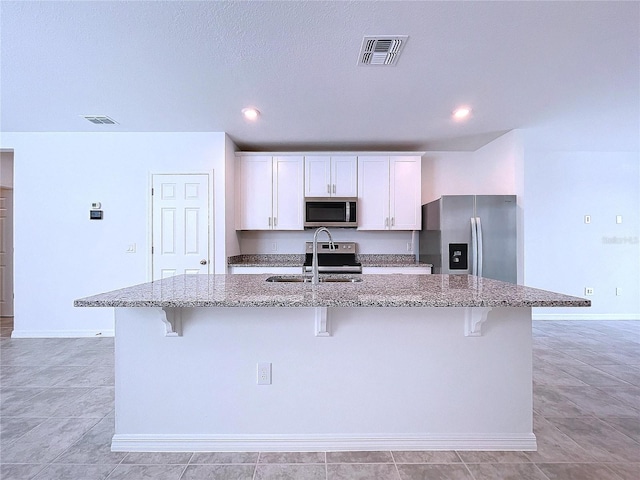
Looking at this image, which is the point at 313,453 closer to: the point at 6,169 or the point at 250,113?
the point at 250,113

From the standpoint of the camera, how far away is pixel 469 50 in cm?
199

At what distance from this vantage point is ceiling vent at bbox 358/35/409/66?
186 centimetres

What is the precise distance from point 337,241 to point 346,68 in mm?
2467

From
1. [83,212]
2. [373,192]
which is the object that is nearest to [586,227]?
[373,192]

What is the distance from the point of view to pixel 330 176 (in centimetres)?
392

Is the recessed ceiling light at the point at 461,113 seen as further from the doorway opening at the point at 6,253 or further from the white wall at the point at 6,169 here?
the doorway opening at the point at 6,253

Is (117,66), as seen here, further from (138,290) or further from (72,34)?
(138,290)

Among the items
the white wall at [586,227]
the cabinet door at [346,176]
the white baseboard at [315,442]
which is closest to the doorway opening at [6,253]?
the white baseboard at [315,442]

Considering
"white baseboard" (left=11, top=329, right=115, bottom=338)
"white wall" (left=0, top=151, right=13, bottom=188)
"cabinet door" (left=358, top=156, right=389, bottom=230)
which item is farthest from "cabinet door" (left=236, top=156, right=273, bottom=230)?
"white wall" (left=0, top=151, right=13, bottom=188)

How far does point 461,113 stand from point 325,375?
2.75 m

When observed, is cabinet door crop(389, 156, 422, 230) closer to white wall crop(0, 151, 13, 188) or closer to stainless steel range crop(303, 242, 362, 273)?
stainless steel range crop(303, 242, 362, 273)

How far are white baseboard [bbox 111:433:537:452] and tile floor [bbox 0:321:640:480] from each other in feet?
0.11

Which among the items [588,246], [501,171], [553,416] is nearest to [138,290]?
[553,416]

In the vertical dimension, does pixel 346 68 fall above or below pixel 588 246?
above
